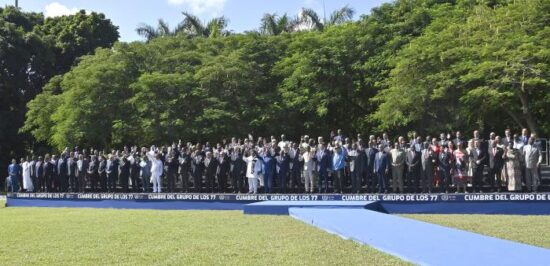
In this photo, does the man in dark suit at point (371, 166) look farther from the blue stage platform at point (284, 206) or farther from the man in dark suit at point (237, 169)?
the man in dark suit at point (237, 169)

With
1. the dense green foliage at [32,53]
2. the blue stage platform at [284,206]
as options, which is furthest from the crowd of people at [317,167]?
the dense green foliage at [32,53]

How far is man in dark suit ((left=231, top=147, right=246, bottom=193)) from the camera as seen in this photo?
→ 2147 cm

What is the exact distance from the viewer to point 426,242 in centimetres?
904

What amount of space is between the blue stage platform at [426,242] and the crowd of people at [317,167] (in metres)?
5.81

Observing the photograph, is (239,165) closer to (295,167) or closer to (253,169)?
(253,169)

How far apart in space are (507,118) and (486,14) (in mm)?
5357

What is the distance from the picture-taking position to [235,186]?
2191 centimetres

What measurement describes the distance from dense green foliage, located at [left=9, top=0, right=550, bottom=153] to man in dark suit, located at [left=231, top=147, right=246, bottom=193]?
5.78 metres

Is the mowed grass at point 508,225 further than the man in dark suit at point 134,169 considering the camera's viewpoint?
No

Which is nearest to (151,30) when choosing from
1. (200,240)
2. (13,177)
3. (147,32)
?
(147,32)

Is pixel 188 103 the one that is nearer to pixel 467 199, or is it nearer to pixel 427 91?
pixel 427 91

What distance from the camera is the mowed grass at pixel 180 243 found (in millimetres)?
Answer: 9023

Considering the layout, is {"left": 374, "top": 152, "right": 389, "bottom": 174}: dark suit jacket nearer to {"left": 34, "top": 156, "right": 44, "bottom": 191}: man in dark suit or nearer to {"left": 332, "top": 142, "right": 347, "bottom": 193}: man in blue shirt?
{"left": 332, "top": 142, "right": 347, "bottom": 193}: man in blue shirt

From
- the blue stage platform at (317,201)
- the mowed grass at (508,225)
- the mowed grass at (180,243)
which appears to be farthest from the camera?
the blue stage platform at (317,201)
